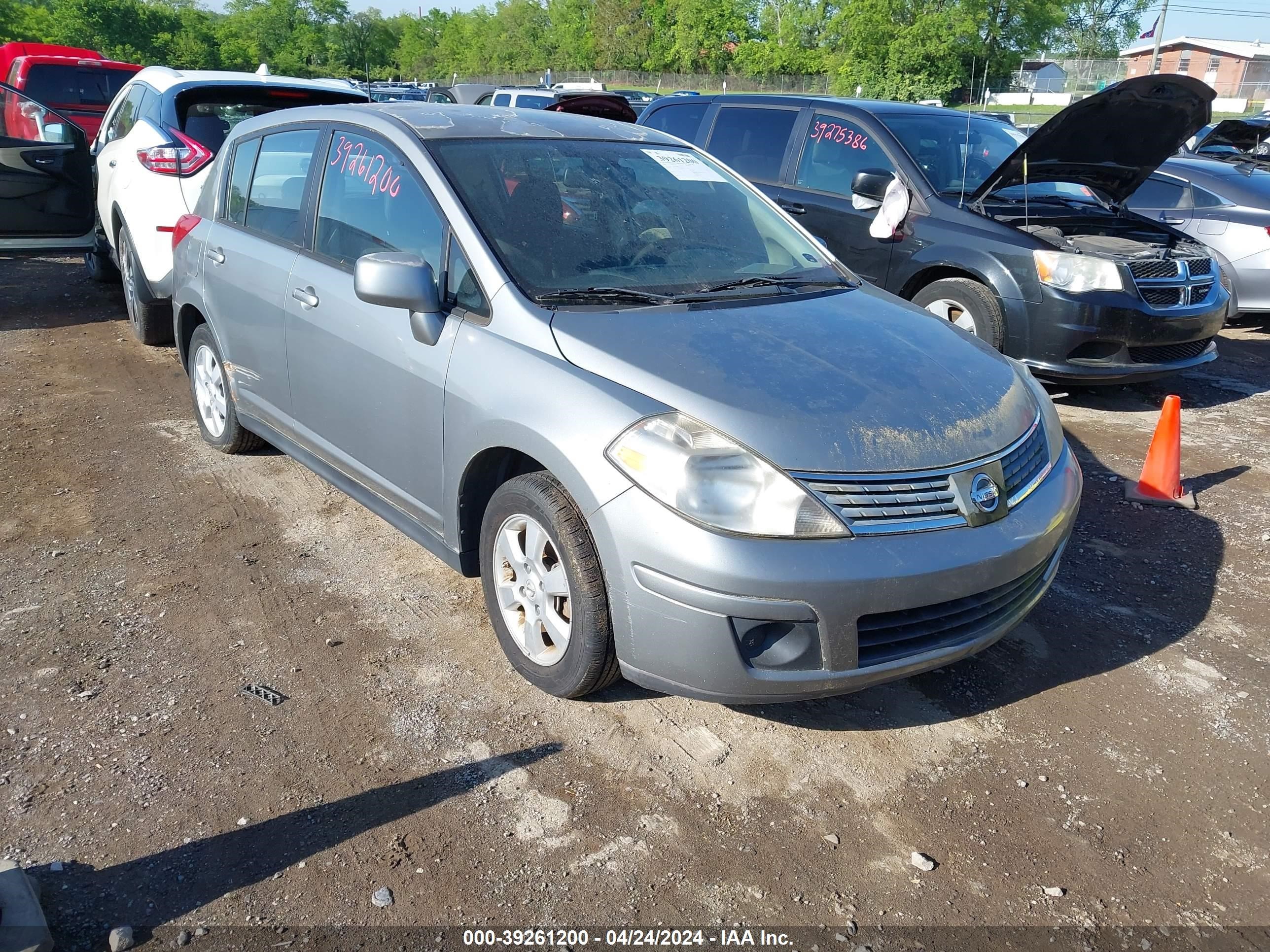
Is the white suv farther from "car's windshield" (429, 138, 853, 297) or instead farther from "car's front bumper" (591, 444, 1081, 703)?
"car's front bumper" (591, 444, 1081, 703)

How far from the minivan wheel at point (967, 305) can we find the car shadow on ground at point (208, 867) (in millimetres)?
4641

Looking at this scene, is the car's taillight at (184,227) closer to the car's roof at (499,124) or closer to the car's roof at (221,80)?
the car's roof at (499,124)

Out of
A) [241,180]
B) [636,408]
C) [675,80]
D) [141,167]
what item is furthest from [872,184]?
[675,80]

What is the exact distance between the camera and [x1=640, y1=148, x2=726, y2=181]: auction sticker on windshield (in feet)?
13.3

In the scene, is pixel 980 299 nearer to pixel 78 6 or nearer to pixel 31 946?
pixel 31 946

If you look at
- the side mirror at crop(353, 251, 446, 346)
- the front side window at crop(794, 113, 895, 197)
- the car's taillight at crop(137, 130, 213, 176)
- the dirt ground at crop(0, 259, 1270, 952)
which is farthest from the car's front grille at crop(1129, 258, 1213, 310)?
the car's taillight at crop(137, 130, 213, 176)

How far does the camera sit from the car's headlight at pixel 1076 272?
602 cm

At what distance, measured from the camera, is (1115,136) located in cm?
618

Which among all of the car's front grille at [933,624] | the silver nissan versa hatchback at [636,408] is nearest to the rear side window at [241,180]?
the silver nissan versa hatchback at [636,408]

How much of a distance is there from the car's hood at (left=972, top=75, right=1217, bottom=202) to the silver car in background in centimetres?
190

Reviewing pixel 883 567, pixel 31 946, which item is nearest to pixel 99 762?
pixel 31 946

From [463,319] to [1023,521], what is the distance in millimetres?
1897

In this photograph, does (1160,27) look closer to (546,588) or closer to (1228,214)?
(1228,214)

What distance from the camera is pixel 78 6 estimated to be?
158 ft
